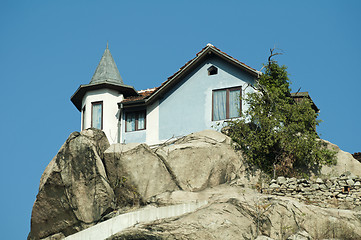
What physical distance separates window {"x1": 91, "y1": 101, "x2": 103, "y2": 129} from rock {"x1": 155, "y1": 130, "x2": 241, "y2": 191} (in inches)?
236

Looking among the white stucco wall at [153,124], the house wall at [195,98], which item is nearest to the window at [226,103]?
the house wall at [195,98]

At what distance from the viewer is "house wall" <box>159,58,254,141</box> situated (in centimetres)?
3569

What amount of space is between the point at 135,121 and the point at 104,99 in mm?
2319

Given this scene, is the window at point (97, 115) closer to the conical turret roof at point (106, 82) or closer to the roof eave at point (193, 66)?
the conical turret roof at point (106, 82)

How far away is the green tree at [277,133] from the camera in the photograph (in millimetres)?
32125

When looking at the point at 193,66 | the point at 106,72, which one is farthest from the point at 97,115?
the point at 193,66

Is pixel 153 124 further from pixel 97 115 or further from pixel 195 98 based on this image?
pixel 97 115

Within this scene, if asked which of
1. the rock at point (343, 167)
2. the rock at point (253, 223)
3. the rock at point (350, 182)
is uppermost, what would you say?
the rock at point (343, 167)

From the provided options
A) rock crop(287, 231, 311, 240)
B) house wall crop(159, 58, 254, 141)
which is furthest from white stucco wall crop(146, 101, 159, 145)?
rock crop(287, 231, 311, 240)

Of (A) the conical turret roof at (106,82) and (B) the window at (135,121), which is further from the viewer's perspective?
(A) the conical turret roof at (106,82)

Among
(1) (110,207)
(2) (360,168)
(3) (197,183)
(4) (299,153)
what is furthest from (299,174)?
(1) (110,207)

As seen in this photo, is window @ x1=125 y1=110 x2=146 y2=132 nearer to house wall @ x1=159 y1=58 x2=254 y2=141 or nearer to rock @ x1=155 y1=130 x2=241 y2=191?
house wall @ x1=159 y1=58 x2=254 y2=141

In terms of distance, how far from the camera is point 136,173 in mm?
31625

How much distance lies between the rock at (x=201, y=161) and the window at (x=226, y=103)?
2.38 metres
